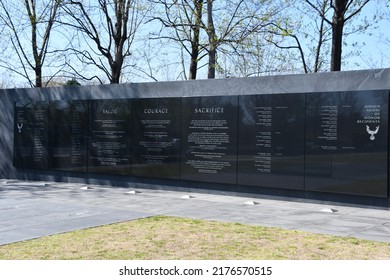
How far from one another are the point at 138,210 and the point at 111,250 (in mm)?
3707

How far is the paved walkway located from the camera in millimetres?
8648

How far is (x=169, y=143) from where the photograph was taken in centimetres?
1373

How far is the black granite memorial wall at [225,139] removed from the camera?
10.9 m

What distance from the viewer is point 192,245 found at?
7.25m

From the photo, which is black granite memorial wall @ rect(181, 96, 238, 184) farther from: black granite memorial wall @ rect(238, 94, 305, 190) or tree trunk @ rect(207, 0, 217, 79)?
tree trunk @ rect(207, 0, 217, 79)

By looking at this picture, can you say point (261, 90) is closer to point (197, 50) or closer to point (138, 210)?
point (138, 210)

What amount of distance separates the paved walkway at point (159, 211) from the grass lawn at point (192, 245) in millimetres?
594

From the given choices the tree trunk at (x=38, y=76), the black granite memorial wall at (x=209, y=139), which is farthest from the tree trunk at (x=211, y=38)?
the tree trunk at (x=38, y=76)

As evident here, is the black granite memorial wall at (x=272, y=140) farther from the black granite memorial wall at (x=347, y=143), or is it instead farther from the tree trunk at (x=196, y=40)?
the tree trunk at (x=196, y=40)

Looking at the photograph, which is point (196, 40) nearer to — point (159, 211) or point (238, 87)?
point (238, 87)

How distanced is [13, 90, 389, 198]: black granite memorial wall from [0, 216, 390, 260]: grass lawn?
329cm

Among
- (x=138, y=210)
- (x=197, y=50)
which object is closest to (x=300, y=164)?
(x=138, y=210)

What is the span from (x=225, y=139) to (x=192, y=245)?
19.0ft

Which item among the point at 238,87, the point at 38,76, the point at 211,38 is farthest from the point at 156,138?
the point at 38,76
